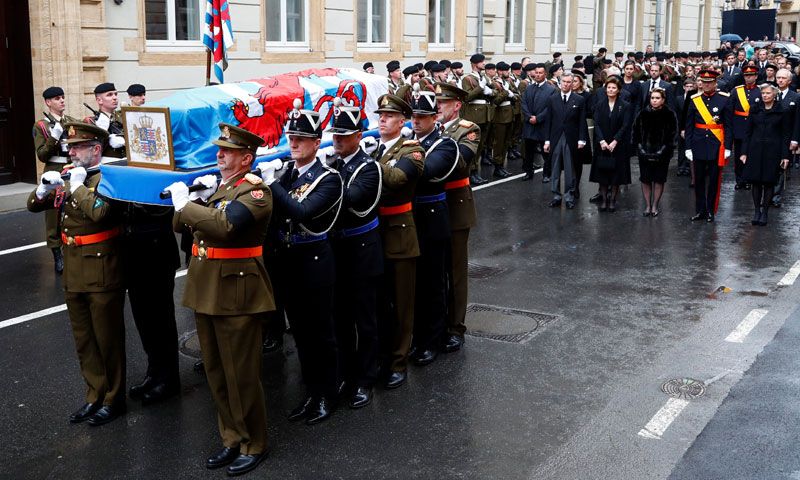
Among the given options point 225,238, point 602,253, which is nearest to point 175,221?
point 225,238

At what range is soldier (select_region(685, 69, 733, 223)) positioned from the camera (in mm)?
12398

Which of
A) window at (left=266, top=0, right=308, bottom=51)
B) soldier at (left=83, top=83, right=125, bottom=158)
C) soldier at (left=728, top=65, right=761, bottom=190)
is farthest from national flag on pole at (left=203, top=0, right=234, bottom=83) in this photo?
window at (left=266, top=0, right=308, bottom=51)

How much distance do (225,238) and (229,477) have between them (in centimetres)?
132

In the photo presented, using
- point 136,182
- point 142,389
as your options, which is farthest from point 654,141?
point 136,182

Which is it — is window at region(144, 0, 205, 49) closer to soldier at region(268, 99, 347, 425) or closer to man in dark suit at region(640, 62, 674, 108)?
man in dark suit at region(640, 62, 674, 108)

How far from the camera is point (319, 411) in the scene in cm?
592

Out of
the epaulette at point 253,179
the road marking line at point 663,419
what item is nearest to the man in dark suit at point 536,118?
the road marking line at point 663,419

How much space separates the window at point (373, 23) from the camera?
66.8 feet

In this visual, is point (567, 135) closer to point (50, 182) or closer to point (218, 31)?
point (218, 31)

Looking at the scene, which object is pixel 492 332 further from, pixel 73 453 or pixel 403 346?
pixel 73 453

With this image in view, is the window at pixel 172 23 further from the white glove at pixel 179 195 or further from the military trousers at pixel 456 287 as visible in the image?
the white glove at pixel 179 195

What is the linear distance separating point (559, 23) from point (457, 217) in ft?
78.3

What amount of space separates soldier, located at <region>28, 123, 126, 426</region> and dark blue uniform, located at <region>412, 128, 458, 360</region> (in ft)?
7.12

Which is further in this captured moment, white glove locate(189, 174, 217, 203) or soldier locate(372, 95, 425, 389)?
soldier locate(372, 95, 425, 389)
